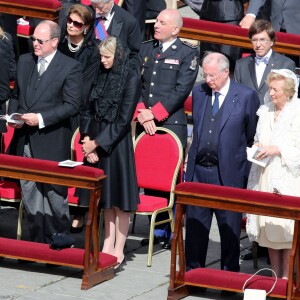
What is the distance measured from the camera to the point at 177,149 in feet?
39.1

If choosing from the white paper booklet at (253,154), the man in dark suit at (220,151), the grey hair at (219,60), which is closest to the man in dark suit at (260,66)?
the man in dark suit at (220,151)

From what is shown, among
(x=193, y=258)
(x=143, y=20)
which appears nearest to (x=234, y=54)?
(x=143, y=20)

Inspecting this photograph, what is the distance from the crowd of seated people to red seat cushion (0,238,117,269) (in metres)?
0.39

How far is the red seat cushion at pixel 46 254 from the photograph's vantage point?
1091 cm

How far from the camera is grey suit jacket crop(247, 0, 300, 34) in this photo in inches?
527

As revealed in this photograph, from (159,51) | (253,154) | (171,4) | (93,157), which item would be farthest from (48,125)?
(171,4)

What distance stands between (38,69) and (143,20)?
268 centimetres

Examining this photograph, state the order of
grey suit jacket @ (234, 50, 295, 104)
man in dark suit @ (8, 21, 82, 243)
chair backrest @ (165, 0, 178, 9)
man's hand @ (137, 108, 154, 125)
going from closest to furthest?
man in dark suit @ (8, 21, 82, 243) → man's hand @ (137, 108, 154, 125) → grey suit jacket @ (234, 50, 295, 104) → chair backrest @ (165, 0, 178, 9)

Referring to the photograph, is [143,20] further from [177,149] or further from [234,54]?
[177,149]

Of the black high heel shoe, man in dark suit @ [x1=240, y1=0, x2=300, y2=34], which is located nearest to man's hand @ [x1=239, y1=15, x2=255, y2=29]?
man in dark suit @ [x1=240, y1=0, x2=300, y2=34]

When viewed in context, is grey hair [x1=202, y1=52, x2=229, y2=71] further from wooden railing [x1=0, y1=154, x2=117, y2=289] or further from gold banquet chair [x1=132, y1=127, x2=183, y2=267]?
wooden railing [x1=0, y1=154, x2=117, y2=289]

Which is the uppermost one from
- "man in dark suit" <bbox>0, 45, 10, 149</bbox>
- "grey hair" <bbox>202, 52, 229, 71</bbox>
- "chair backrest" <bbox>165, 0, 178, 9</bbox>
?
"chair backrest" <bbox>165, 0, 178, 9</bbox>

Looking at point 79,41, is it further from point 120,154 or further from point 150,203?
point 150,203

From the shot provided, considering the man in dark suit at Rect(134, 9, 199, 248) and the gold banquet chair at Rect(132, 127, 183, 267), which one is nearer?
the gold banquet chair at Rect(132, 127, 183, 267)
